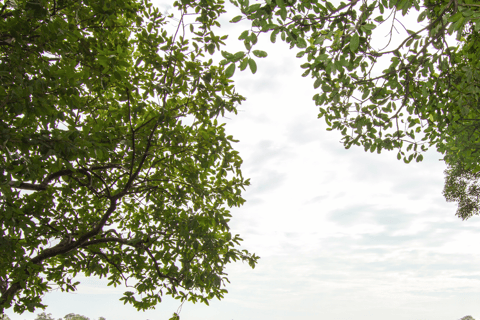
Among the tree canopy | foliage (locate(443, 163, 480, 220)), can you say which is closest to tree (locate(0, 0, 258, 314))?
the tree canopy

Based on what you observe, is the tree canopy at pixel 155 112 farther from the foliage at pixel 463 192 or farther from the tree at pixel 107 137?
the foliage at pixel 463 192

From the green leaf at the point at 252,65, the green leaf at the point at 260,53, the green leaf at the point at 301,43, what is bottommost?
the green leaf at the point at 252,65

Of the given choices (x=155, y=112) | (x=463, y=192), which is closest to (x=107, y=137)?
(x=155, y=112)

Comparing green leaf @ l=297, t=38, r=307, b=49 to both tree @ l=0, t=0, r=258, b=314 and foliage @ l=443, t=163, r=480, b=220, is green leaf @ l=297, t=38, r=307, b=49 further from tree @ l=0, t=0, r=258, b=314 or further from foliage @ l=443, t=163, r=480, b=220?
foliage @ l=443, t=163, r=480, b=220

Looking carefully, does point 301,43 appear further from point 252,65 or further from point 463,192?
point 463,192

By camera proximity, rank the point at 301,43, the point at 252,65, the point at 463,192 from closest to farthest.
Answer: the point at 252,65
the point at 301,43
the point at 463,192

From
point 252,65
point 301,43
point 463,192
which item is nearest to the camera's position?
point 252,65

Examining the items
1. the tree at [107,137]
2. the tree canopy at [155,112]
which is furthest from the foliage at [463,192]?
the tree at [107,137]

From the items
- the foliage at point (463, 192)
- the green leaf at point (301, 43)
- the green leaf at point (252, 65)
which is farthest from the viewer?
the foliage at point (463, 192)

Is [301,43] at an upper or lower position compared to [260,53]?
upper

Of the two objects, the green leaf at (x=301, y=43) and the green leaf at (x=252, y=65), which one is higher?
the green leaf at (x=301, y=43)

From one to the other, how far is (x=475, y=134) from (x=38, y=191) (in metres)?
12.1

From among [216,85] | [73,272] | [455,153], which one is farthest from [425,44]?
[73,272]

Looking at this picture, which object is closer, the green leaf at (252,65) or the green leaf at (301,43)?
the green leaf at (252,65)
